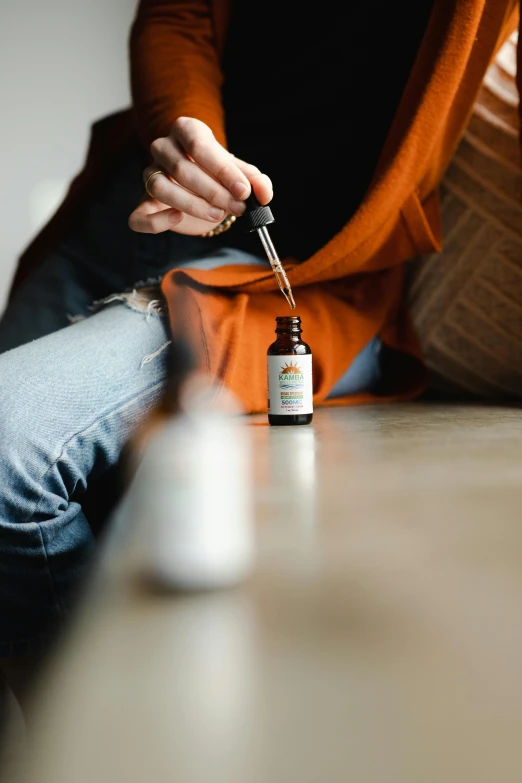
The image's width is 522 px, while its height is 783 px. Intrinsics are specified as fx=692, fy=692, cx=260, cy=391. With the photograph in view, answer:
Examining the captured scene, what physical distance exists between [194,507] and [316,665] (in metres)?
0.15

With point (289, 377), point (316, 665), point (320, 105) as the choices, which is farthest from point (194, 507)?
point (320, 105)

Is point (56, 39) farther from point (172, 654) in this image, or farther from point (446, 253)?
point (172, 654)

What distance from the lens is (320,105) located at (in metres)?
0.78

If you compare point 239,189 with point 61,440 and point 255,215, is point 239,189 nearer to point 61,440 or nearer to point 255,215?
point 255,215

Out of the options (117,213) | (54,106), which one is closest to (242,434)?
(117,213)

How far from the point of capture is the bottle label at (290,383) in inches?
23.4

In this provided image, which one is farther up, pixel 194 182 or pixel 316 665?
pixel 194 182

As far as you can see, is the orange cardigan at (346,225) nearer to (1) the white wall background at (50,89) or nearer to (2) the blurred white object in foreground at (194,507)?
(2) the blurred white object in foreground at (194,507)

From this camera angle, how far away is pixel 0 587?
490 millimetres

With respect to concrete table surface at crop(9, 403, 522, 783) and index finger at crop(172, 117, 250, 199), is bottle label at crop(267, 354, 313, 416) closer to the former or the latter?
index finger at crop(172, 117, 250, 199)

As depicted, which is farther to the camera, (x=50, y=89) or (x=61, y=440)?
(x=50, y=89)

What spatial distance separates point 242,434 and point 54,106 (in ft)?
6.59

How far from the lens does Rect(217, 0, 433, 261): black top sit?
0.75 metres

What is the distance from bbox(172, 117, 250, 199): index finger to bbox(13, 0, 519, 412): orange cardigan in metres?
0.11
